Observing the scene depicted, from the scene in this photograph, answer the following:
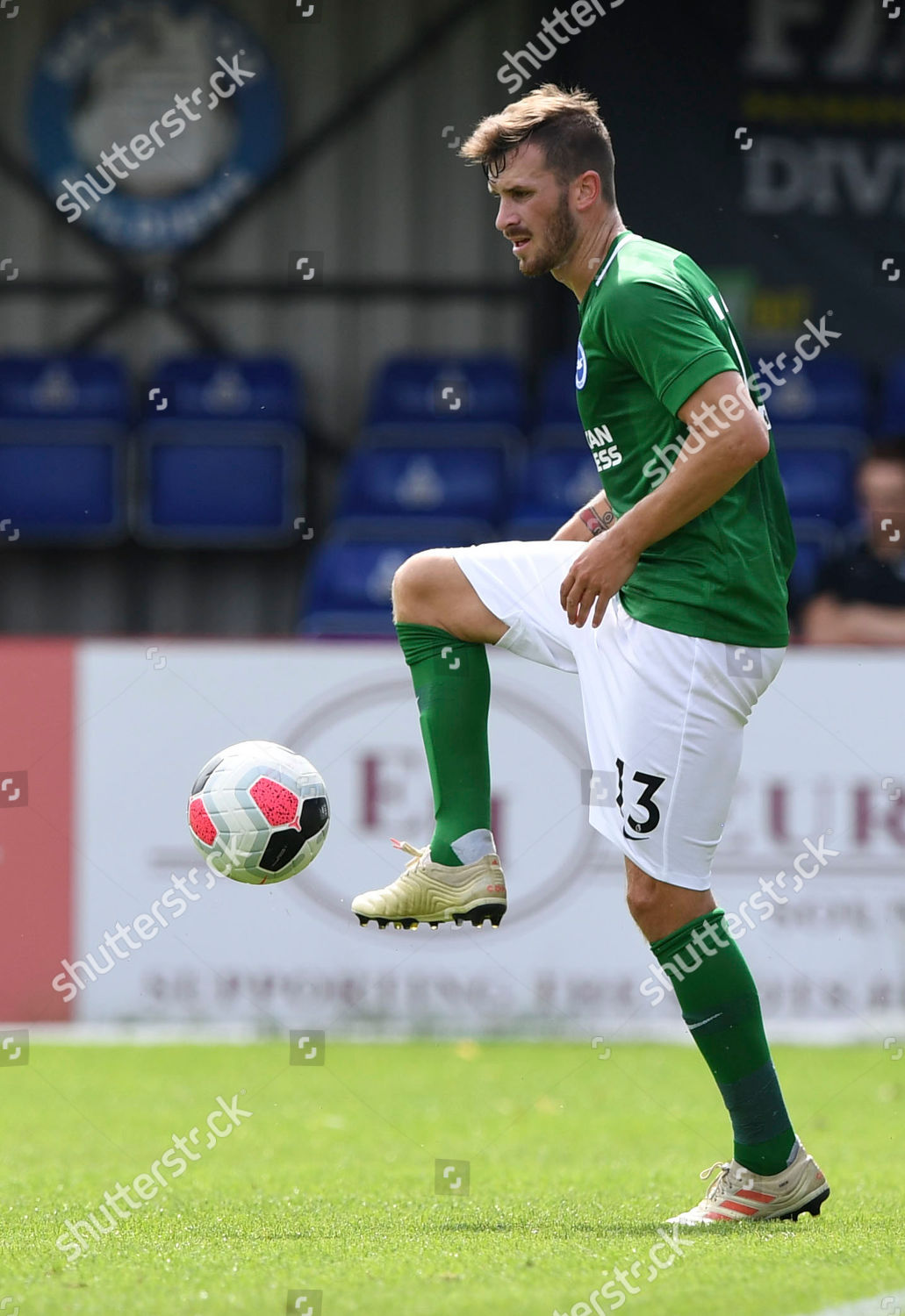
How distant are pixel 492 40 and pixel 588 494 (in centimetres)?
368

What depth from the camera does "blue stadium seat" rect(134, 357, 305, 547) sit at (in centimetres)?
1262

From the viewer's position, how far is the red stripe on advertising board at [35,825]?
8.14 meters

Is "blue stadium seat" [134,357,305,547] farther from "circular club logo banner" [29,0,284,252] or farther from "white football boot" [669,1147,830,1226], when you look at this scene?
"white football boot" [669,1147,830,1226]

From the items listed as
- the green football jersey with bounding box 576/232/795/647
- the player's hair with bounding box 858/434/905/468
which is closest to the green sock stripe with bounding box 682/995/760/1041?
the green football jersey with bounding box 576/232/795/647

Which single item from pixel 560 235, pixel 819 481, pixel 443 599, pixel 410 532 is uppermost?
pixel 560 235

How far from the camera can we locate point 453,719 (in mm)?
4672

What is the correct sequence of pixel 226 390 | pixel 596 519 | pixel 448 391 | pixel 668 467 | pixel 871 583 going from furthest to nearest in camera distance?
1. pixel 226 390
2. pixel 448 391
3. pixel 871 583
4. pixel 596 519
5. pixel 668 467

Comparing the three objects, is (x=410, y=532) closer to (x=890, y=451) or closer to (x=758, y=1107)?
(x=890, y=451)

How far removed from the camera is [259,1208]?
15.3ft

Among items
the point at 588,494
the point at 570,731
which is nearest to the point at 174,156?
the point at 588,494

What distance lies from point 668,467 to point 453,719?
84cm

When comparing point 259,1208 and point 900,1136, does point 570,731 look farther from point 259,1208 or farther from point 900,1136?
point 259,1208

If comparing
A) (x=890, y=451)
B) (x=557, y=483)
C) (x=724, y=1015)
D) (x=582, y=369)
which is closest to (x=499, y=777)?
(x=890, y=451)

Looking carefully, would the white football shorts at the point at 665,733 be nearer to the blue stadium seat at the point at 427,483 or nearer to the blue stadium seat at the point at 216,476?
the blue stadium seat at the point at 427,483
